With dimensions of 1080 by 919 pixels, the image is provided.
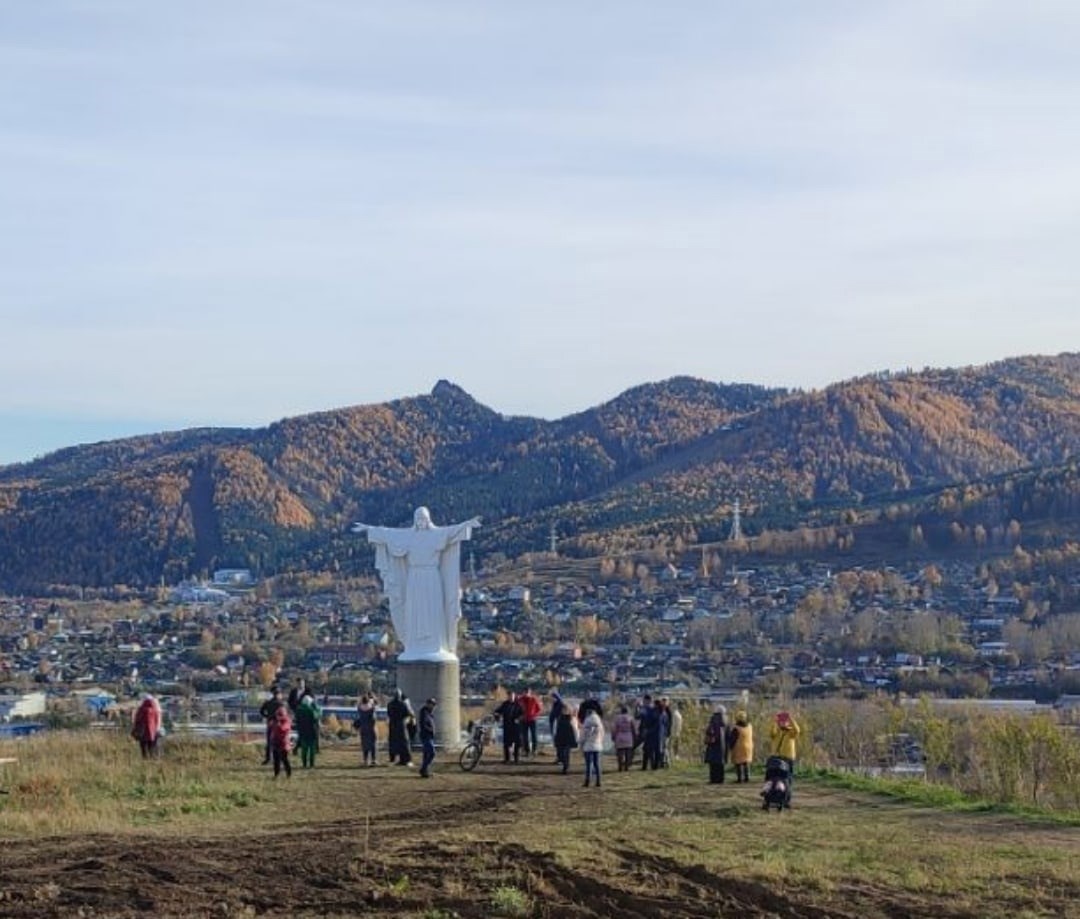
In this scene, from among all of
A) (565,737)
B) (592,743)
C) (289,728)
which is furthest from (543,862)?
(565,737)

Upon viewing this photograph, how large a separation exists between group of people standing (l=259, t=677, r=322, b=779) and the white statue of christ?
218 centimetres

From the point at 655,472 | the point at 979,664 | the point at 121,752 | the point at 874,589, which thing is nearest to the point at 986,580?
the point at 874,589

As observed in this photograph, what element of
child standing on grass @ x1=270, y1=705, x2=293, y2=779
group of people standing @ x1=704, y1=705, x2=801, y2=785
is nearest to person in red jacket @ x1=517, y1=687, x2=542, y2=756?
group of people standing @ x1=704, y1=705, x2=801, y2=785

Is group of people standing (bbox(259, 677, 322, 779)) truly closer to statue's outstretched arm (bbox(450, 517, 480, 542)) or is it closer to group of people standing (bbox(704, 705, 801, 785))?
statue's outstretched arm (bbox(450, 517, 480, 542))

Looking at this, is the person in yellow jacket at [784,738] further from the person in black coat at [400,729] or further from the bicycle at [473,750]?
the person in black coat at [400,729]

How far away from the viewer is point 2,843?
48.8 ft

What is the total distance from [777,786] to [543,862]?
198 inches

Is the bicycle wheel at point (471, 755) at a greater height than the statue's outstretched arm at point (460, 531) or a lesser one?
lesser

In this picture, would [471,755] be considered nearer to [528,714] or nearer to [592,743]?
[528,714]

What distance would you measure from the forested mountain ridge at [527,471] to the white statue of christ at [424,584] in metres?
65.1

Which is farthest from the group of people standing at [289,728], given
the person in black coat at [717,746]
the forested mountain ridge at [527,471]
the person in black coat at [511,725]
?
the forested mountain ridge at [527,471]

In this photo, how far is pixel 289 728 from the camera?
69.1ft

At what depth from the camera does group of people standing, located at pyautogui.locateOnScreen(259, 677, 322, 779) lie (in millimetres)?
20609

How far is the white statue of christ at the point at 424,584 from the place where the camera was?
25156mm
